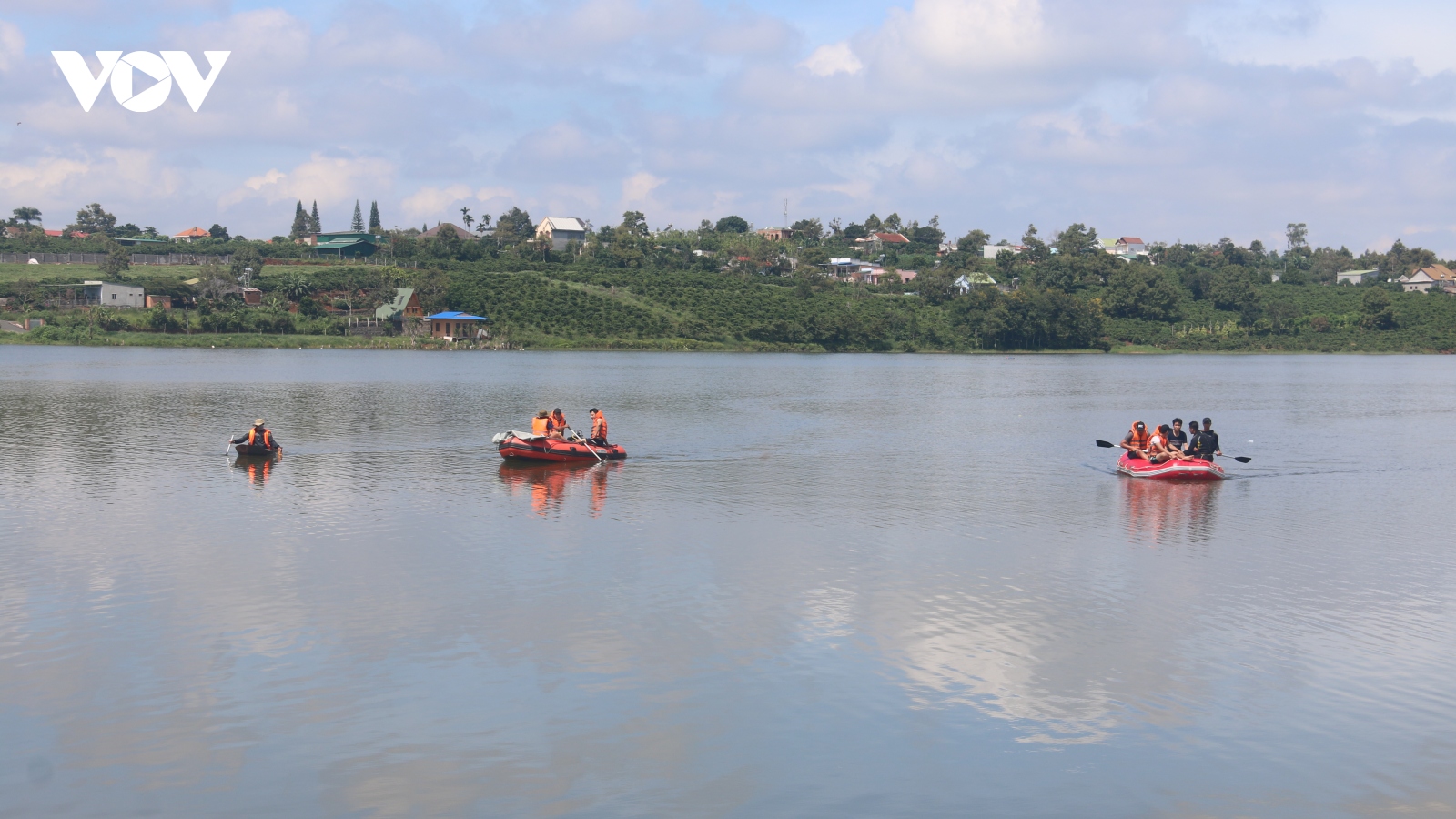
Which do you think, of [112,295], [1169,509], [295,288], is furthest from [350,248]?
[1169,509]

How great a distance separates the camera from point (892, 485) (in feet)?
126

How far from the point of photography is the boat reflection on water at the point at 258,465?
36.7m

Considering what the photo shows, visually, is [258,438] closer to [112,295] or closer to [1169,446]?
[1169,446]

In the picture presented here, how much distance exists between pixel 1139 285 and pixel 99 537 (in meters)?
195

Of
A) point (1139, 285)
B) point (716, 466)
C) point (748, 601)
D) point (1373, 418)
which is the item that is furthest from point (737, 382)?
point (1139, 285)

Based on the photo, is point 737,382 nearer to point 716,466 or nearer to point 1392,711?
point 716,466

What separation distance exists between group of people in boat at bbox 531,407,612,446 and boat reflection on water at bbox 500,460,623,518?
998 millimetres

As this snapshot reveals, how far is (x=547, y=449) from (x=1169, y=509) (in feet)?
69.5

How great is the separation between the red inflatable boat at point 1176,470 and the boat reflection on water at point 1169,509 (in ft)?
0.60

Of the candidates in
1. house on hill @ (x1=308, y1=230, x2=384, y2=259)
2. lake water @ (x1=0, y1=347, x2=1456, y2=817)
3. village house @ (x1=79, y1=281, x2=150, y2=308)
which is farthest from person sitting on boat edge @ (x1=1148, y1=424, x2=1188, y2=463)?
house on hill @ (x1=308, y1=230, x2=384, y2=259)

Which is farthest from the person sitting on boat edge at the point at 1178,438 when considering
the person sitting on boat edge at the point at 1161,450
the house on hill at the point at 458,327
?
the house on hill at the point at 458,327

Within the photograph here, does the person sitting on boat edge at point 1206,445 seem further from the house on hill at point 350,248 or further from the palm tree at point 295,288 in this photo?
the house on hill at point 350,248

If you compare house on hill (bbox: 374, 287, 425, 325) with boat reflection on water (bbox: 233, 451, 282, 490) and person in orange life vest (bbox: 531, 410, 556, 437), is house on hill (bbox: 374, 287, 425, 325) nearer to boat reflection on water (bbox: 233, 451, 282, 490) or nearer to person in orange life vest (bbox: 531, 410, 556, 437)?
boat reflection on water (bbox: 233, 451, 282, 490)

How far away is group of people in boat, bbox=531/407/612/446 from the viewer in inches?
1635
